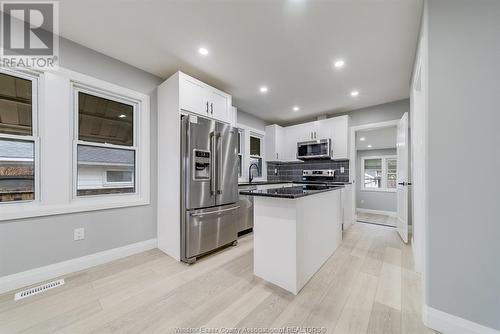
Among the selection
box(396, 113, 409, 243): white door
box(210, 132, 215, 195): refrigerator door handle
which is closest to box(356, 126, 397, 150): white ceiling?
box(396, 113, 409, 243): white door

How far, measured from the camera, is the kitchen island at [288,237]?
1.76 meters

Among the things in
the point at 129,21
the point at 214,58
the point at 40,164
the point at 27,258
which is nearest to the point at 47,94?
the point at 40,164

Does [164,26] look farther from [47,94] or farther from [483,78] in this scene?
[483,78]

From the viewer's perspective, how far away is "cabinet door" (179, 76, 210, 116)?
2.52 metres

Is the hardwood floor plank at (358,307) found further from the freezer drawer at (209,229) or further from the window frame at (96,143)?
the window frame at (96,143)

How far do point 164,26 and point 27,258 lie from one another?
2.73m

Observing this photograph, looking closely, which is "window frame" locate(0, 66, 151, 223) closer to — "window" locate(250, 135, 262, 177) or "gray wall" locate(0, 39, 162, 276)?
"gray wall" locate(0, 39, 162, 276)

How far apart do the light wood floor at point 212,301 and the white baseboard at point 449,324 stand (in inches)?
3.3

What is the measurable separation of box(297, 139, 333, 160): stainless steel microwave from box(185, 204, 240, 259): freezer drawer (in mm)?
2442

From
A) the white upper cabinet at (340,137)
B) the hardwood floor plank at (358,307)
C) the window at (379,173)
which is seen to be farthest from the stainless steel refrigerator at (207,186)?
the window at (379,173)

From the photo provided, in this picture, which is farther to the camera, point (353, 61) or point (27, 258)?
point (353, 61)

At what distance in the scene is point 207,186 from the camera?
2.59m

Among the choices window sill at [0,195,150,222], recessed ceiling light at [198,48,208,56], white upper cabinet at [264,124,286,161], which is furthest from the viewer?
white upper cabinet at [264,124,286,161]

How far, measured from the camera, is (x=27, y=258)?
6.13 ft
